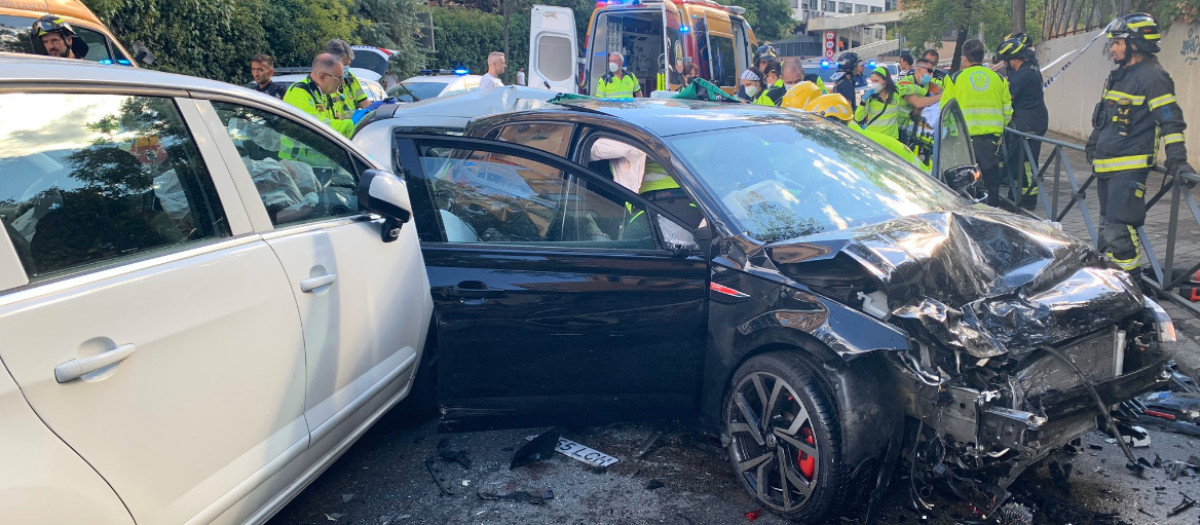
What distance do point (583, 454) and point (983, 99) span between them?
6.22 m

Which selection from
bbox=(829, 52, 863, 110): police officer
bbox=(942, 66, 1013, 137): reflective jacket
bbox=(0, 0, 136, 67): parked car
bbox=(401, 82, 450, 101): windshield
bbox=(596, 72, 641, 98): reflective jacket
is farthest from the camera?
bbox=(401, 82, 450, 101): windshield

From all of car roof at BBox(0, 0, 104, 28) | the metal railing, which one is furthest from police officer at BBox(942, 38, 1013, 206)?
car roof at BBox(0, 0, 104, 28)

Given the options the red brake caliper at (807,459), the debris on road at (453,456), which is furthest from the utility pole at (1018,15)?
the debris on road at (453,456)

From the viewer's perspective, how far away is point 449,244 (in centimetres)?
Result: 359

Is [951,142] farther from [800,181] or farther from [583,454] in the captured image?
[583,454]

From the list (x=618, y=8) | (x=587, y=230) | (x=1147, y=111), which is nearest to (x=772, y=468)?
(x=587, y=230)

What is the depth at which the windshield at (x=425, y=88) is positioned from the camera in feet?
42.9

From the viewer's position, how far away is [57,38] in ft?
23.3

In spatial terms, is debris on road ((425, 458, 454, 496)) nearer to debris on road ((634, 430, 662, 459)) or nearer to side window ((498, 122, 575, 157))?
debris on road ((634, 430, 662, 459))

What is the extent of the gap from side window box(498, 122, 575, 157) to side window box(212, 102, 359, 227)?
2.83ft

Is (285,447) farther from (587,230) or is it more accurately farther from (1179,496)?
(1179,496)

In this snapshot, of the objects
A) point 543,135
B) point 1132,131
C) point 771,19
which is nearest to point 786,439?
point 543,135

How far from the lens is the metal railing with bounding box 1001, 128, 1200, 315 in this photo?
549 centimetres

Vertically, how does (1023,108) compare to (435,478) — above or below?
above
